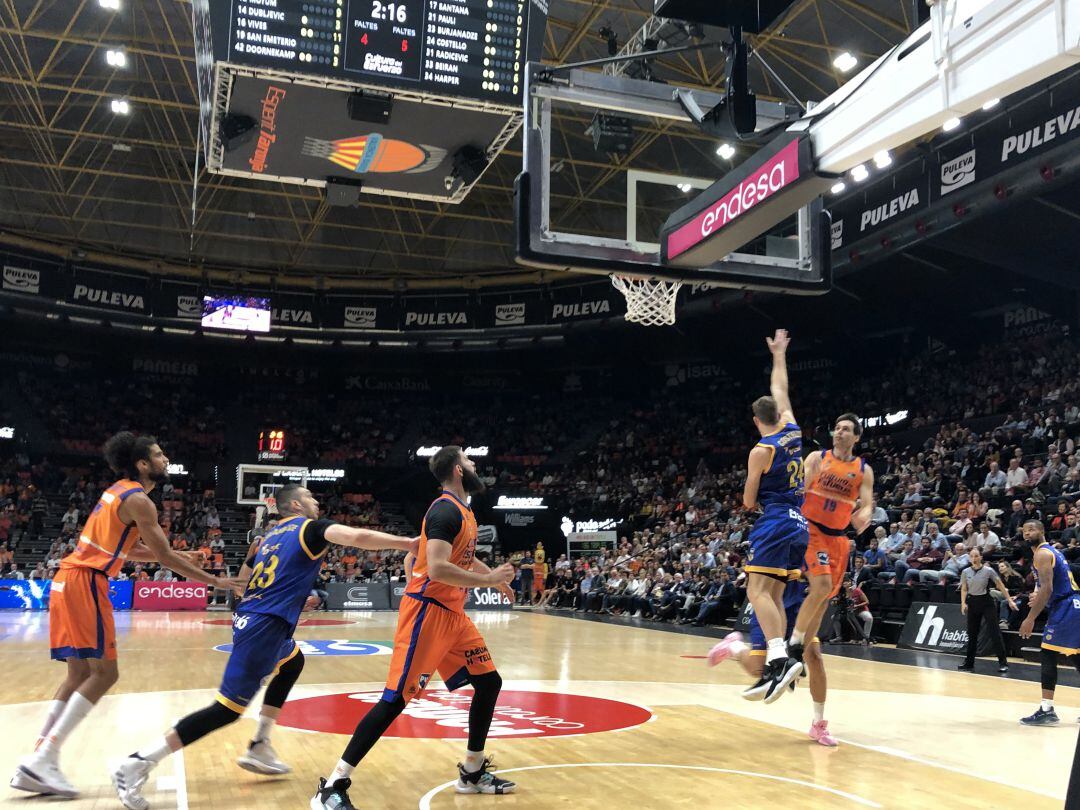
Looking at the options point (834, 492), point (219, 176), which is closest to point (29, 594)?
point (219, 176)

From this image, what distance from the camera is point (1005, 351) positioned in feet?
77.2

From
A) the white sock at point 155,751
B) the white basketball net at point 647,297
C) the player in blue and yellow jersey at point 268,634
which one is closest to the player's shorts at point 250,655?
the player in blue and yellow jersey at point 268,634

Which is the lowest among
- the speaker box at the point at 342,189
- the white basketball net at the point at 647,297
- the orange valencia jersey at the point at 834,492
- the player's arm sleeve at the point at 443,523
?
the player's arm sleeve at the point at 443,523

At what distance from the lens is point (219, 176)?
25.9m

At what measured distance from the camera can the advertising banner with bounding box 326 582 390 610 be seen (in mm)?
22594

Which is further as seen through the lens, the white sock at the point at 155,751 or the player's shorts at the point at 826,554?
the player's shorts at the point at 826,554

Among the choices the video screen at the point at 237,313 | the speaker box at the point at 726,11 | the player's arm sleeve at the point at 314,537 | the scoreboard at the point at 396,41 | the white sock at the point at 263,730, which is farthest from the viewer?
the video screen at the point at 237,313

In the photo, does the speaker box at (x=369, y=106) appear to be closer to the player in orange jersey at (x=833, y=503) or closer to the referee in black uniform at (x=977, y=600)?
the player in orange jersey at (x=833, y=503)

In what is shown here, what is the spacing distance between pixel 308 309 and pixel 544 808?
29.6 meters

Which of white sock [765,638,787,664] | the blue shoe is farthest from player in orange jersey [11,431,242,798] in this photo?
the blue shoe

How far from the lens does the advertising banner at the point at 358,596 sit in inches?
890

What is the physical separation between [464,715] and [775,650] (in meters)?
2.79

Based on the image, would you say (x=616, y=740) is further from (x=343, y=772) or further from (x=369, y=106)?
(x=369, y=106)

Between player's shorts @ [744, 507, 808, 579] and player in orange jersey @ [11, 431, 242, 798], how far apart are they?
330cm
